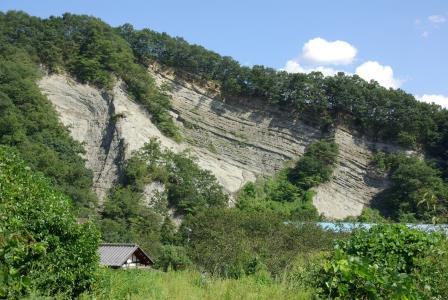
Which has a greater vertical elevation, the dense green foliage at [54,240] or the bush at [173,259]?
the dense green foliage at [54,240]

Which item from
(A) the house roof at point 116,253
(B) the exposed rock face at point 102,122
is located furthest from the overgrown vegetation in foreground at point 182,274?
(B) the exposed rock face at point 102,122

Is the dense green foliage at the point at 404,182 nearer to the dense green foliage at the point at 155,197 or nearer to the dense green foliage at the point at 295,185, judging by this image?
the dense green foliage at the point at 295,185

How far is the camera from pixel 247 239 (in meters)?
31.6

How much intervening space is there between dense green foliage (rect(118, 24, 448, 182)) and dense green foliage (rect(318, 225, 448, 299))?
46976 mm

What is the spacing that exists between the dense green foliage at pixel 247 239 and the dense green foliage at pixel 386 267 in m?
18.1

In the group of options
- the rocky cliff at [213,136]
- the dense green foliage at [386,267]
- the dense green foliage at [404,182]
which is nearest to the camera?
the dense green foliage at [386,267]

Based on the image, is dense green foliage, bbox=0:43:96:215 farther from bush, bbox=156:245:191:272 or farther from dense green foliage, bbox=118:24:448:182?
dense green foliage, bbox=118:24:448:182

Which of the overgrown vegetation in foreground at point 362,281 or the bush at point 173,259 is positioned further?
the bush at point 173,259

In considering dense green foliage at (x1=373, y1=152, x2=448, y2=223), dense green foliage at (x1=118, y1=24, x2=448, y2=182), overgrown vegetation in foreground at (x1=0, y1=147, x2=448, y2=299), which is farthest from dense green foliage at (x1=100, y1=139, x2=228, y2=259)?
overgrown vegetation in foreground at (x1=0, y1=147, x2=448, y2=299)

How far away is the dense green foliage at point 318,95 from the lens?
181ft

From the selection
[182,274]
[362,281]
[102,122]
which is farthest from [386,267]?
[102,122]

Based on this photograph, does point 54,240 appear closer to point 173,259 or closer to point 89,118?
point 173,259

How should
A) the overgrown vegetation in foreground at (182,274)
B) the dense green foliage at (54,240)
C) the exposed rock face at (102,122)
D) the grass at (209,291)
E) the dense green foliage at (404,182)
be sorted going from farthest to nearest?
the dense green foliage at (404,182), the exposed rock face at (102,122), the dense green foliage at (54,240), the grass at (209,291), the overgrown vegetation in foreground at (182,274)

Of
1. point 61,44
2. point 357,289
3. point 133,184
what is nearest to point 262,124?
point 133,184
